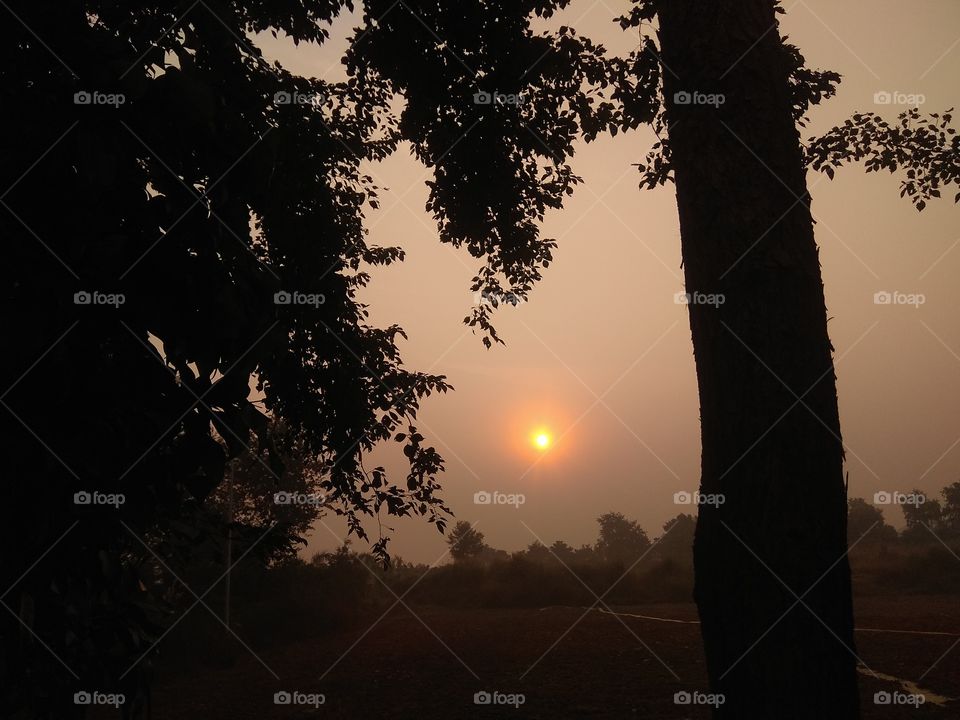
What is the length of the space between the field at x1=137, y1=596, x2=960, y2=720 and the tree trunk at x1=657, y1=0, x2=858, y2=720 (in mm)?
6516

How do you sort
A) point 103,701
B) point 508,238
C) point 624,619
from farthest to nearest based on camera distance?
point 624,619, point 508,238, point 103,701

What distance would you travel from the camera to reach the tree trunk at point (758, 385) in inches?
113

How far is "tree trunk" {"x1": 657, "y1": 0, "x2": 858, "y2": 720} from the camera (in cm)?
288

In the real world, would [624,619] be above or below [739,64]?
below

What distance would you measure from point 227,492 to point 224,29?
25.3 metres

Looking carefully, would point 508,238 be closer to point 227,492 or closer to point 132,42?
point 132,42

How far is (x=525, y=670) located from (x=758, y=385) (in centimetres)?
974

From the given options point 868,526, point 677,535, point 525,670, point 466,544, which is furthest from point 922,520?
point 525,670

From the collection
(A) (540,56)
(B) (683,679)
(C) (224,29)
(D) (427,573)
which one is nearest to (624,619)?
(B) (683,679)

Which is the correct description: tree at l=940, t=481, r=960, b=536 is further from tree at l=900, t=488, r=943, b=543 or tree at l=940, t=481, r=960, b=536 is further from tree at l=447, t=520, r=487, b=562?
tree at l=447, t=520, r=487, b=562

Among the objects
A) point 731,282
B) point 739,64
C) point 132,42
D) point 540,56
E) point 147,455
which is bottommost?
point 147,455

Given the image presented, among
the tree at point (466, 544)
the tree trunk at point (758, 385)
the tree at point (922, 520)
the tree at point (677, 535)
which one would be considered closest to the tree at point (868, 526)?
the tree at point (922, 520)

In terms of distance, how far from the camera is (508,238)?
323 inches

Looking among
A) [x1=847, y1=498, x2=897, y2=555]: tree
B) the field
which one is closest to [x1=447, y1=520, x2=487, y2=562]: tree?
the field
